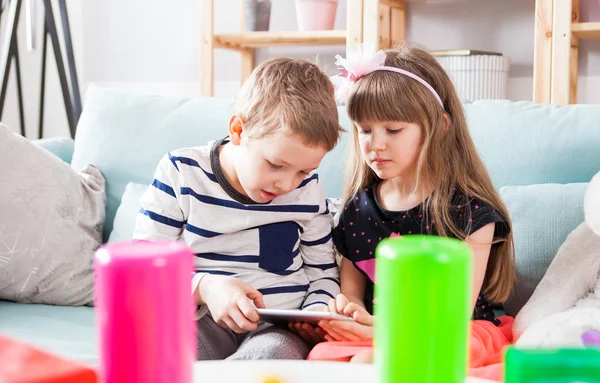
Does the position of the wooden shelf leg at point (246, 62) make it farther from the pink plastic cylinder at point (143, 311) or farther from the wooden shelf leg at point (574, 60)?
the pink plastic cylinder at point (143, 311)

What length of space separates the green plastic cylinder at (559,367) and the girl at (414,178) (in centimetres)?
77

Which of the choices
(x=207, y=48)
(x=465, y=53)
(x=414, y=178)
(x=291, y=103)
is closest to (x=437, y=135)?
(x=414, y=178)

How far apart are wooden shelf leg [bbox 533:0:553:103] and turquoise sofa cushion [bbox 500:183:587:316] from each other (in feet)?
2.49

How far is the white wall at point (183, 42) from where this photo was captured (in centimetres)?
241

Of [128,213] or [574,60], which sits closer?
[128,213]

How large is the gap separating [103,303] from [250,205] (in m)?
0.91

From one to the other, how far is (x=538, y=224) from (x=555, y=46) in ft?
2.81

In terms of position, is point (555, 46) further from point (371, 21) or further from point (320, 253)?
point (320, 253)

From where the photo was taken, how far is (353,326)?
108cm

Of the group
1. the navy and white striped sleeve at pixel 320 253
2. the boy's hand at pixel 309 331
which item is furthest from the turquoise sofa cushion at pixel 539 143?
the boy's hand at pixel 309 331

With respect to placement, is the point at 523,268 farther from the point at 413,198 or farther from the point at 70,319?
the point at 70,319

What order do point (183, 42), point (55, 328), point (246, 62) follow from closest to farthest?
point (55, 328)
point (246, 62)
point (183, 42)

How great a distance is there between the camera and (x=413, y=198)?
132cm

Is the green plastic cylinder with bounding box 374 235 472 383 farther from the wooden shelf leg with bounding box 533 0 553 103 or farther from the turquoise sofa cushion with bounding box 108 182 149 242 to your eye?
the wooden shelf leg with bounding box 533 0 553 103
